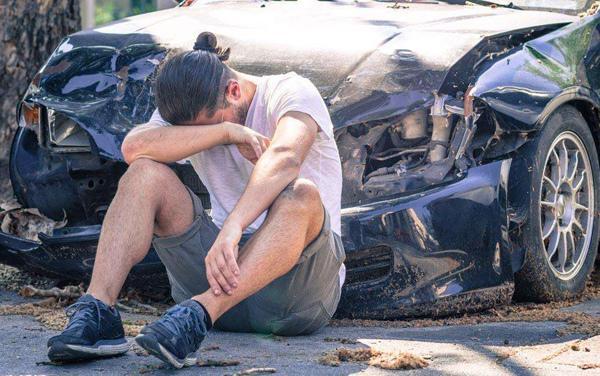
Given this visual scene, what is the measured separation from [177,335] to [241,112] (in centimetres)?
96

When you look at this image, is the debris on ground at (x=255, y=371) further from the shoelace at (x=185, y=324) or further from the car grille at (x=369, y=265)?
the car grille at (x=369, y=265)

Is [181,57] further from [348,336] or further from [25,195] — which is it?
[25,195]

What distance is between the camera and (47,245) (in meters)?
4.86

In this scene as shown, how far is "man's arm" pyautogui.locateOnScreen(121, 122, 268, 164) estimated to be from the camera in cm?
388

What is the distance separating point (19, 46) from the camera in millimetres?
6641

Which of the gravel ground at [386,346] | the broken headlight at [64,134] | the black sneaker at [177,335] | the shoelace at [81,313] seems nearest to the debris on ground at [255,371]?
the gravel ground at [386,346]

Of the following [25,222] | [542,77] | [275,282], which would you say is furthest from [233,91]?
[25,222]

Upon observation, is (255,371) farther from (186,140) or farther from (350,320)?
(350,320)

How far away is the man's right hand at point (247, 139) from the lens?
3.87 metres

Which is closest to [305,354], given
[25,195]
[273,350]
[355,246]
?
[273,350]

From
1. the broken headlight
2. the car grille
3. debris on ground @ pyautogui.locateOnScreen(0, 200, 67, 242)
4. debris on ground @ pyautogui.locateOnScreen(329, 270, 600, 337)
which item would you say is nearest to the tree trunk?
debris on ground @ pyautogui.locateOnScreen(0, 200, 67, 242)

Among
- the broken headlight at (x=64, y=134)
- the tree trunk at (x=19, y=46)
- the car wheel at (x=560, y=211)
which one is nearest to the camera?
the car wheel at (x=560, y=211)

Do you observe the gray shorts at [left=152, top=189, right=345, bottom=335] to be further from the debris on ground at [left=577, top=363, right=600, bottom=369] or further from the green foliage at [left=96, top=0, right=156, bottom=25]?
the green foliage at [left=96, top=0, right=156, bottom=25]

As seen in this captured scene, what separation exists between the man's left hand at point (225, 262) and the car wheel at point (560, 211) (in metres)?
1.48
